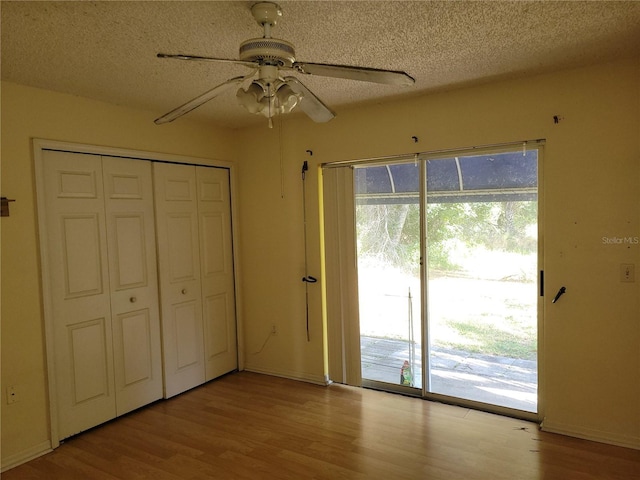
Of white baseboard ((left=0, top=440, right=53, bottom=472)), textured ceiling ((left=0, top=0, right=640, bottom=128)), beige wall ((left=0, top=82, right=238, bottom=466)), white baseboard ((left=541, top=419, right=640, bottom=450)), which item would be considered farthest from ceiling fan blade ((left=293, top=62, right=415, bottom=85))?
white baseboard ((left=0, top=440, right=53, bottom=472))

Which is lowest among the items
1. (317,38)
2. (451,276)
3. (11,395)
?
(11,395)

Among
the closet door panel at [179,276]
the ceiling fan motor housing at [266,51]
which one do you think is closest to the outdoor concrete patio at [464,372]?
the closet door panel at [179,276]

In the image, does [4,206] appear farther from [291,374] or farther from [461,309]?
[461,309]

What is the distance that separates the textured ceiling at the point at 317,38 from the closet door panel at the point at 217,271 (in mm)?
1231

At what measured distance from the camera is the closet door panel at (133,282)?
337 cm

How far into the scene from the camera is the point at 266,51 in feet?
5.29

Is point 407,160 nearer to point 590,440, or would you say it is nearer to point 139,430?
point 590,440

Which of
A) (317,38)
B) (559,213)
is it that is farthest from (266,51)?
(559,213)

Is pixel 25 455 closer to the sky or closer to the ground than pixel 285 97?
closer to the ground

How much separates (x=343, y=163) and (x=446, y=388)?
2.00 m

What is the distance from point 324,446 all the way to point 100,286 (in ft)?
6.41

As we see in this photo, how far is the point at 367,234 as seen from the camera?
3.79m

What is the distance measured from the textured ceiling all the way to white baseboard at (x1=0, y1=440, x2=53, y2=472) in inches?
91.4

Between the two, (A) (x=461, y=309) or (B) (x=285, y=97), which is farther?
(A) (x=461, y=309)
